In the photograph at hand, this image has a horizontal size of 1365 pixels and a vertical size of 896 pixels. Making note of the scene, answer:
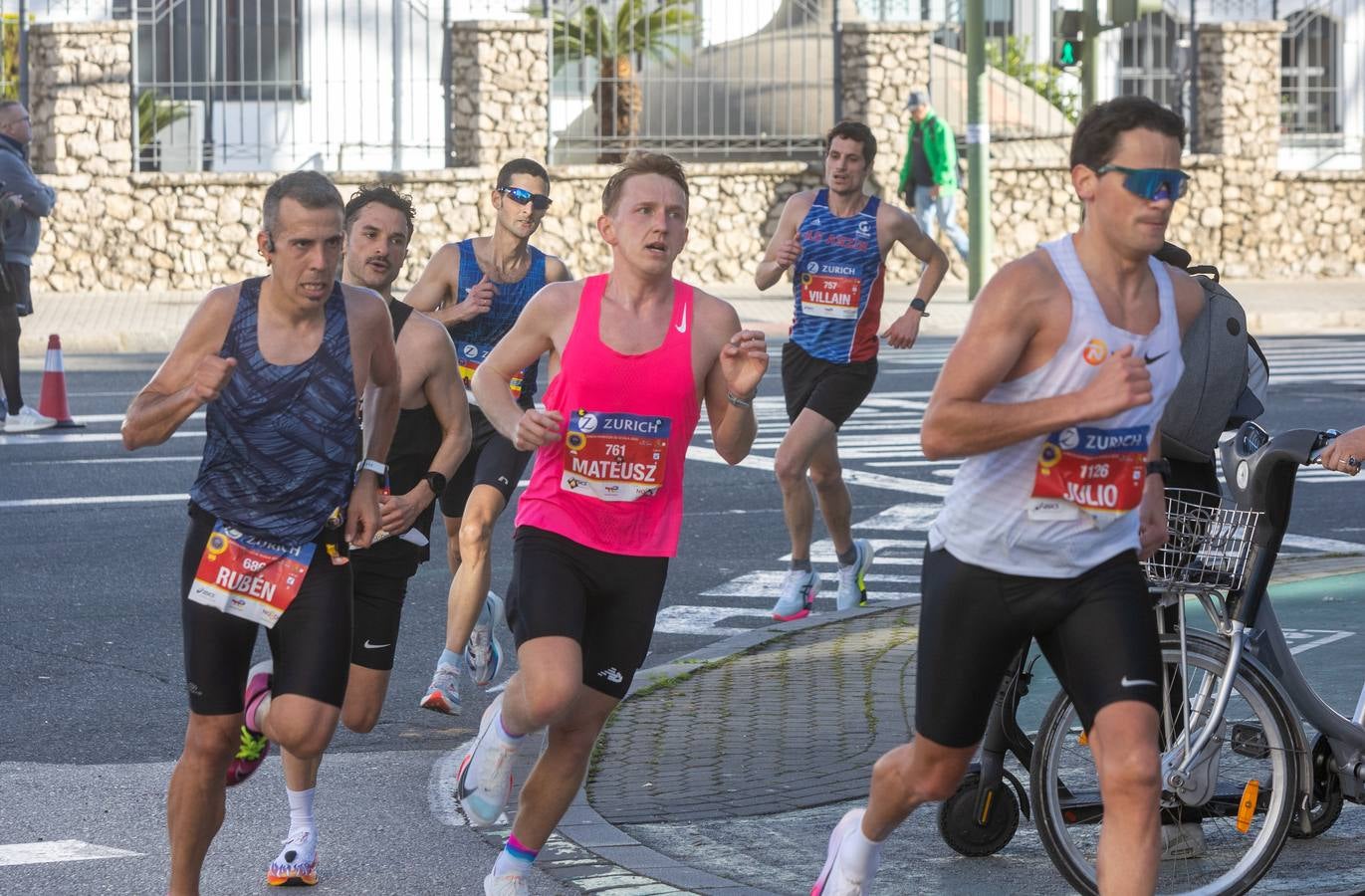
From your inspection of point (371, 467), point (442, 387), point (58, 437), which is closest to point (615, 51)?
point (58, 437)

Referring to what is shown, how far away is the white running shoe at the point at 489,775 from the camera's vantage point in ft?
17.7

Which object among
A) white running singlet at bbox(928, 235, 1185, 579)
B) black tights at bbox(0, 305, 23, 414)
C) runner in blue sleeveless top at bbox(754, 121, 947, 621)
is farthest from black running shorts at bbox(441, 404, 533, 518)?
black tights at bbox(0, 305, 23, 414)

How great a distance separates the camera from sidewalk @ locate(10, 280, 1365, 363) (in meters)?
20.7

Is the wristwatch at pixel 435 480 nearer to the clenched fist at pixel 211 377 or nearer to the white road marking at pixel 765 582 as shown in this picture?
the clenched fist at pixel 211 377

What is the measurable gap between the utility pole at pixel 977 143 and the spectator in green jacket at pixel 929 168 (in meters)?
0.64

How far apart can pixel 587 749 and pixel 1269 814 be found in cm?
167

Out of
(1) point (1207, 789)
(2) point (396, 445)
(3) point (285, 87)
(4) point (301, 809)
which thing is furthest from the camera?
(3) point (285, 87)

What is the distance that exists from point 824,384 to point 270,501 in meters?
4.78

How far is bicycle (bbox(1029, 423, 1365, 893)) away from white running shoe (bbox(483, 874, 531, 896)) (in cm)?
125

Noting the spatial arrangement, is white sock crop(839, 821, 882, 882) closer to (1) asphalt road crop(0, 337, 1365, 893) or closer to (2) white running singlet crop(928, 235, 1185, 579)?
(2) white running singlet crop(928, 235, 1185, 579)

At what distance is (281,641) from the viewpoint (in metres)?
5.21

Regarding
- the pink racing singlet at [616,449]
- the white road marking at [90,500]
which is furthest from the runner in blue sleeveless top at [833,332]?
the white road marking at [90,500]

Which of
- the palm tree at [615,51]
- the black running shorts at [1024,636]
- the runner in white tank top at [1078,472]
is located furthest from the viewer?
the palm tree at [615,51]

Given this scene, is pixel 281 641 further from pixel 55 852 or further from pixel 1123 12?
pixel 1123 12
